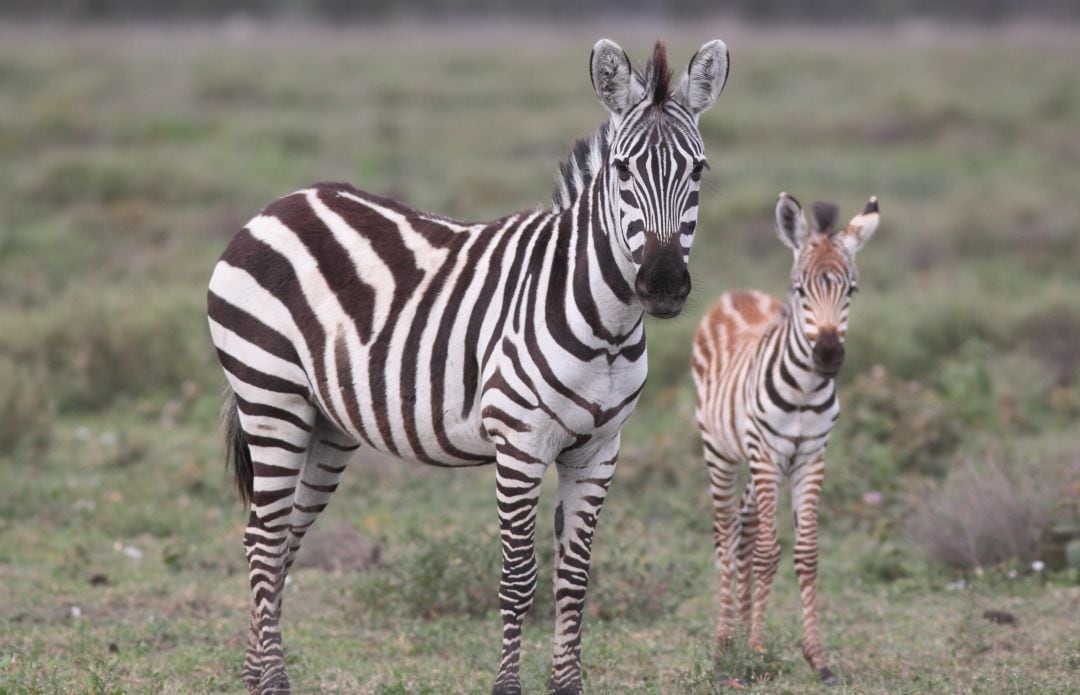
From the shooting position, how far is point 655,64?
4957mm

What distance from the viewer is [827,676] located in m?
6.23

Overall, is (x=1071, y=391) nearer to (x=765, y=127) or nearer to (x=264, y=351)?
(x=264, y=351)

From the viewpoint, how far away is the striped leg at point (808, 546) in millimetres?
6379

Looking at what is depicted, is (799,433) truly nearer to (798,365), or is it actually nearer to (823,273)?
(798,365)

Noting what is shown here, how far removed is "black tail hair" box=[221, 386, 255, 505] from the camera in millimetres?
5984

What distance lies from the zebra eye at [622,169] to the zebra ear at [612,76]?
0.25m

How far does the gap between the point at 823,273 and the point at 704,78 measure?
1.77 m

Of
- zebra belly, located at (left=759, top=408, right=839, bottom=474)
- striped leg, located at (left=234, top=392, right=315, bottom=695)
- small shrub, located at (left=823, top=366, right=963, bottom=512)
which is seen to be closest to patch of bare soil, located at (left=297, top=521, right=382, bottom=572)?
striped leg, located at (left=234, top=392, right=315, bottom=695)

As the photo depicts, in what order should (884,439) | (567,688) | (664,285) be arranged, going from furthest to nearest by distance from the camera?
(884,439), (567,688), (664,285)

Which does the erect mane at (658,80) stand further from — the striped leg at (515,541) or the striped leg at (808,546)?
the striped leg at (808,546)

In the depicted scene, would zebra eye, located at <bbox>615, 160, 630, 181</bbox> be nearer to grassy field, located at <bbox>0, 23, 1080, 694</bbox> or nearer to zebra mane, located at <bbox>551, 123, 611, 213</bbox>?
zebra mane, located at <bbox>551, 123, 611, 213</bbox>

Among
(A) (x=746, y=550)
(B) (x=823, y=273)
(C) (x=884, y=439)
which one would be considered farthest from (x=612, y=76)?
Answer: (C) (x=884, y=439)

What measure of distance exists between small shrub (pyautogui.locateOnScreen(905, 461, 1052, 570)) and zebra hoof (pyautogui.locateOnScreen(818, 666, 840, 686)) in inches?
77.8

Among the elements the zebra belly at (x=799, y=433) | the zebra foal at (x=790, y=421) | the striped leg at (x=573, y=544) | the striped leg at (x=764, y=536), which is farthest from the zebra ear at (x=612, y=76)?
the striped leg at (x=764, y=536)
